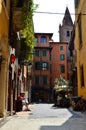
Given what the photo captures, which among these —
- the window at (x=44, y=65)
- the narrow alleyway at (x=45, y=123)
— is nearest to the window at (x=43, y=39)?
the window at (x=44, y=65)

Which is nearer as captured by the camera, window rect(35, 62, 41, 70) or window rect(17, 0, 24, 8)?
window rect(17, 0, 24, 8)

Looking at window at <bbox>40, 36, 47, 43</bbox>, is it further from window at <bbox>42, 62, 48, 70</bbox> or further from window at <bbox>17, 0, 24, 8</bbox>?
window at <bbox>17, 0, 24, 8</bbox>

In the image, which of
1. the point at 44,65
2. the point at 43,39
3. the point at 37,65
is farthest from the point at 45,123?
the point at 43,39

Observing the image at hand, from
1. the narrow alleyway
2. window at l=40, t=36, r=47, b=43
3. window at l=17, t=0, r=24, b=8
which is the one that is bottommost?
the narrow alleyway

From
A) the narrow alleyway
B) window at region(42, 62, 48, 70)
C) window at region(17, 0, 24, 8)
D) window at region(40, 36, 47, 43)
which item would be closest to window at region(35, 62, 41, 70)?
window at region(42, 62, 48, 70)

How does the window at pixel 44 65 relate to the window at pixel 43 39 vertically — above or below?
below

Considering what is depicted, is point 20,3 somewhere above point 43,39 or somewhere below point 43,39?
below

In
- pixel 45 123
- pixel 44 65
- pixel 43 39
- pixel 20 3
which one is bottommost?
pixel 45 123

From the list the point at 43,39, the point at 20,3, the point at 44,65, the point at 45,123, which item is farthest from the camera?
the point at 44,65

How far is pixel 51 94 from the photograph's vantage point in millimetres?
63344

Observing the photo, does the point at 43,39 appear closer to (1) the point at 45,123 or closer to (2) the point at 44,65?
(2) the point at 44,65

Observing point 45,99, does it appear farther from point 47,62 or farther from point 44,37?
point 44,37

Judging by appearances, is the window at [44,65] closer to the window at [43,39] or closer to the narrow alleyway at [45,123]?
the window at [43,39]

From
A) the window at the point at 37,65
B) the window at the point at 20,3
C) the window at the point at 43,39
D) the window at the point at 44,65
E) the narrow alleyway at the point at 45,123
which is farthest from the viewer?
the window at the point at 43,39
